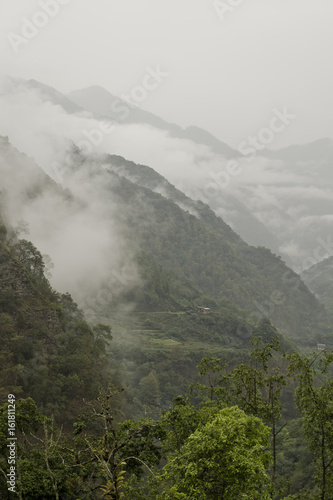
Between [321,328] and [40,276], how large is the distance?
5031 inches

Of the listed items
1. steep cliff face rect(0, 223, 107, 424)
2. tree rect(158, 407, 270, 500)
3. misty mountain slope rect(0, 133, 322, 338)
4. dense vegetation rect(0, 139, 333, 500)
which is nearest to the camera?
tree rect(158, 407, 270, 500)

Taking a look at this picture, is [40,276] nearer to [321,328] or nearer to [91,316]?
[91,316]

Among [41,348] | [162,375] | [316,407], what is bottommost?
[316,407]

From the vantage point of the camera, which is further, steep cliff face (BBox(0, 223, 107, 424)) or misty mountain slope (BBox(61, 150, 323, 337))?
misty mountain slope (BBox(61, 150, 323, 337))

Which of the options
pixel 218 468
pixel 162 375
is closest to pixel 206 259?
pixel 162 375

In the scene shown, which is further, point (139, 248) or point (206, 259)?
point (206, 259)

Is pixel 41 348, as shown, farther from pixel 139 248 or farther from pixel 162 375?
pixel 139 248

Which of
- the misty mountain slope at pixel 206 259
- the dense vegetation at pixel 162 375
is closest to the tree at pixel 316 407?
the dense vegetation at pixel 162 375

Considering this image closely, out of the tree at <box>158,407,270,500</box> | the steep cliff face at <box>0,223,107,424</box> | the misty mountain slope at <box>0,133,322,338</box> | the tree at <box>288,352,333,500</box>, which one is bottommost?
the tree at <box>158,407,270,500</box>

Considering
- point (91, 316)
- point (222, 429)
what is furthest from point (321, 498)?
point (91, 316)

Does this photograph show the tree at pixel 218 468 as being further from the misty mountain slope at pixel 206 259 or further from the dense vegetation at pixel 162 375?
the misty mountain slope at pixel 206 259

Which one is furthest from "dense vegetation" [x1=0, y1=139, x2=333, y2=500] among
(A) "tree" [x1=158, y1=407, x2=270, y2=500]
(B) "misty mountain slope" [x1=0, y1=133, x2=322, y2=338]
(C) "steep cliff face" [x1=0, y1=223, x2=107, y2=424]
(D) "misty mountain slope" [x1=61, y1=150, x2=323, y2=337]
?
(B) "misty mountain slope" [x1=0, y1=133, x2=322, y2=338]

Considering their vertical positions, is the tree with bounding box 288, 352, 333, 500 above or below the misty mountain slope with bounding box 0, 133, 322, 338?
below

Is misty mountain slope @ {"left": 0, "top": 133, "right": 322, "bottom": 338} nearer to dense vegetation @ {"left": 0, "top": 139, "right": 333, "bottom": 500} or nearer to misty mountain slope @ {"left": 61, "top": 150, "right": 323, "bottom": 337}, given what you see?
misty mountain slope @ {"left": 61, "top": 150, "right": 323, "bottom": 337}
